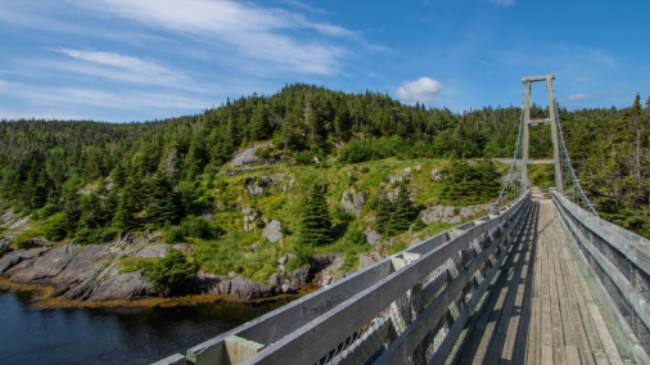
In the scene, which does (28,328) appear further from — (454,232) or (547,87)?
(547,87)

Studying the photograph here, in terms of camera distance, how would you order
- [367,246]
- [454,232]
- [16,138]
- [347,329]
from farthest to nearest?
[16,138], [367,246], [454,232], [347,329]

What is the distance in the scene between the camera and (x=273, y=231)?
41.9 metres

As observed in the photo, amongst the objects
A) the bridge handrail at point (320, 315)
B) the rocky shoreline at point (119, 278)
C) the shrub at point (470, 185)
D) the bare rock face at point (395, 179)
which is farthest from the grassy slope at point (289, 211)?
the bridge handrail at point (320, 315)

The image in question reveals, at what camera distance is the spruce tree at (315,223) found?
38.1 meters

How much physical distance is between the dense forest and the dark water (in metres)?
14.0

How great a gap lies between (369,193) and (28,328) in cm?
3533

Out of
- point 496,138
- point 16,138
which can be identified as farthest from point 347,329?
point 16,138

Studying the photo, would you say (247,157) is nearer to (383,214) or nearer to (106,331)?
(383,214)

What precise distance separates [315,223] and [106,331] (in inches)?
829

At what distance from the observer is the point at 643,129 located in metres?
33.6

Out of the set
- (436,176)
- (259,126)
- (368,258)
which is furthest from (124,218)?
(436,176)

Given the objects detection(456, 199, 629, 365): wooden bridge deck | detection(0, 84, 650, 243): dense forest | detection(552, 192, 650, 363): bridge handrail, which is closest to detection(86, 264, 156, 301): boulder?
detection(0, 84, 650, 243): dense forest

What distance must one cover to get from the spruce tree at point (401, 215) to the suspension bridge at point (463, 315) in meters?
28.6

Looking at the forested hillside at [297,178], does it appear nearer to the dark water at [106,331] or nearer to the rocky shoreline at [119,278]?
the rocky shoreline at [119,278]
